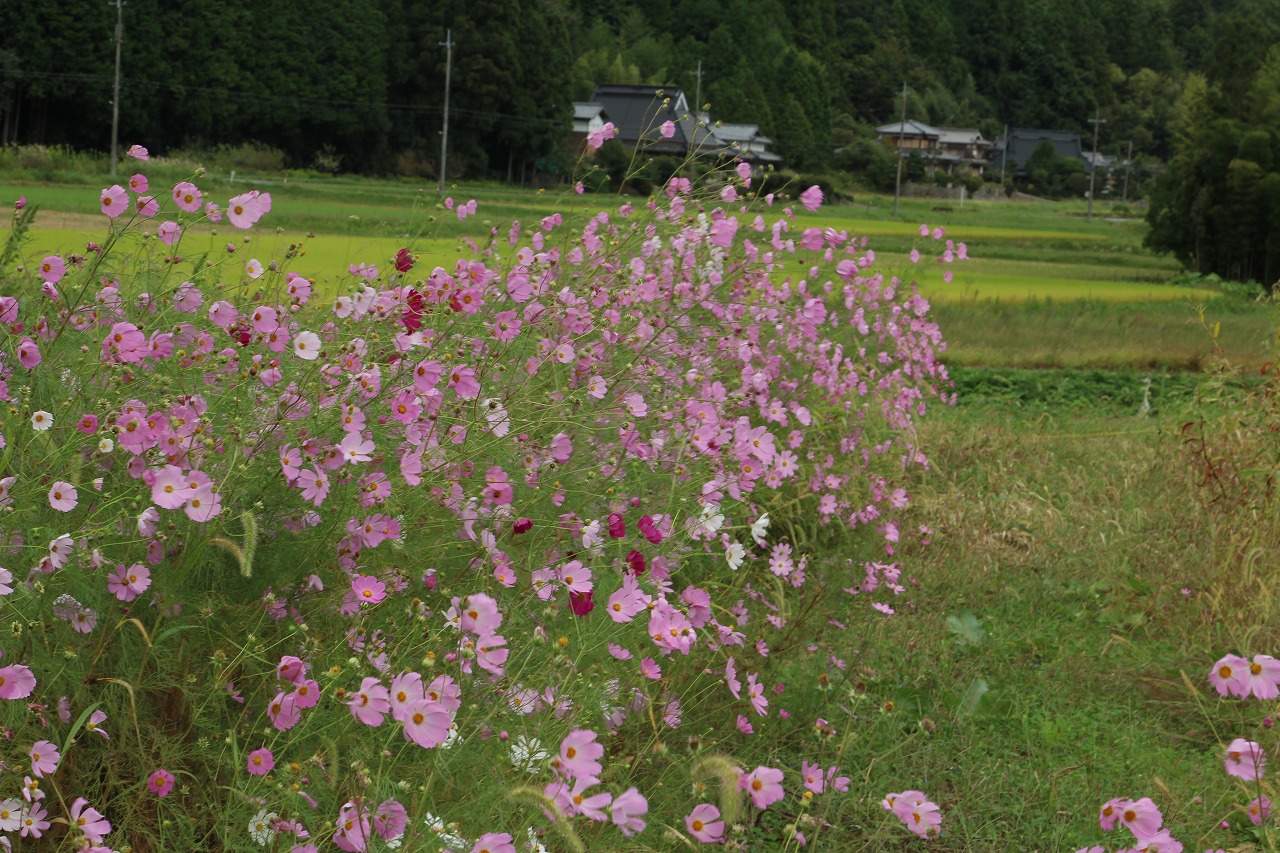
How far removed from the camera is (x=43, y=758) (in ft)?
4.91

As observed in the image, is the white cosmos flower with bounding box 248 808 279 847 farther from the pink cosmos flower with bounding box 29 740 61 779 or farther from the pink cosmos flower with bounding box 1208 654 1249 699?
the pink cosmos flower with bounding box 1208 654 1249 699

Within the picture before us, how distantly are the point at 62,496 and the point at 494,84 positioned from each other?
34.3 metres

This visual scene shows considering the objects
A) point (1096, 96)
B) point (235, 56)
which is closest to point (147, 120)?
point (235, 56)

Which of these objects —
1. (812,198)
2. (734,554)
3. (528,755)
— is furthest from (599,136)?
(528,755)

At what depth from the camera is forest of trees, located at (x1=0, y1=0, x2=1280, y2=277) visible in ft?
78.7

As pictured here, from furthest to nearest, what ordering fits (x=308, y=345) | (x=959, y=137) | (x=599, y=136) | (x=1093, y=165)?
1. (x=959, y=137)
2. (x=1093, y=165)
3. (x=599, y=136)
4. (x=308, y=345)

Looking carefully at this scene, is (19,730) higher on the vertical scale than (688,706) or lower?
Answer: higher

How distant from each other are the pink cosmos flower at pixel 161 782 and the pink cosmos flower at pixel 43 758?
0.36ft

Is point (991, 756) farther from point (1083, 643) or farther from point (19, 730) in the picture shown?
point (19, 730)

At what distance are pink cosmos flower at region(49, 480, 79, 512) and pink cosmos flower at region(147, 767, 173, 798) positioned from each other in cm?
34

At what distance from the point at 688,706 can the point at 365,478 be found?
3.05 ft

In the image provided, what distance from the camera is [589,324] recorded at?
2672mm

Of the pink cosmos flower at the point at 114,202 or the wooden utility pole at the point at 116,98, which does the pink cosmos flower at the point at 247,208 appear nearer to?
the pink cosmos flower at the point at 114,202

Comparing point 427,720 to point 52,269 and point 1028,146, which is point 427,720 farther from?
point 1028,146
